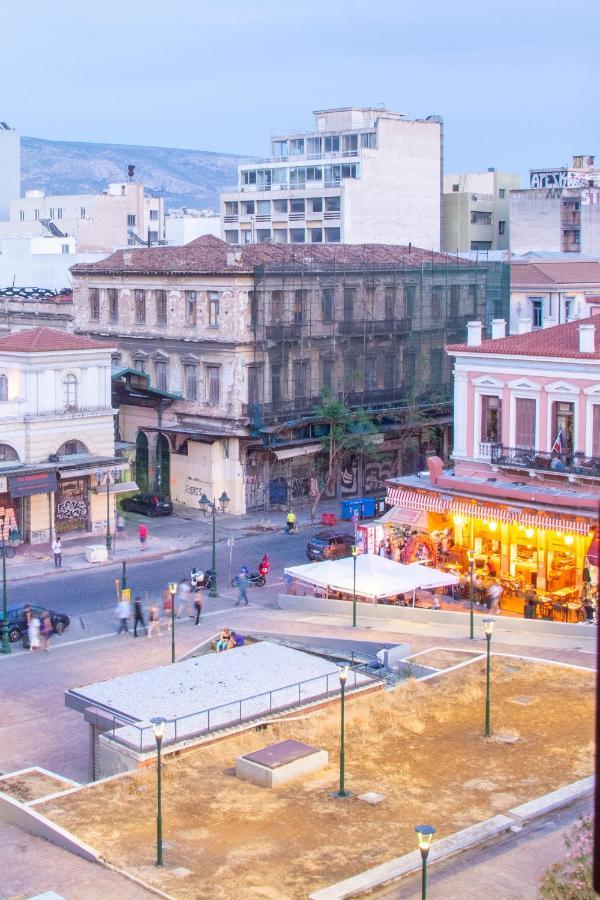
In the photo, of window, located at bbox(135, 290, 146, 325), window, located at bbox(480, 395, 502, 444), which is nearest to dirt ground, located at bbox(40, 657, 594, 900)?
window, located at bbox(480, 395, 502, 444)

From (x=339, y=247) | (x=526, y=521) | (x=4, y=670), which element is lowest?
(x=4, y=670)

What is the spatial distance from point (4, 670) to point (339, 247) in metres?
36.9

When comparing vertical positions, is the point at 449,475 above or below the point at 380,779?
above

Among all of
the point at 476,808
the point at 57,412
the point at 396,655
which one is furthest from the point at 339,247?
the point at 476,808

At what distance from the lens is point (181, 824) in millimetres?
25531

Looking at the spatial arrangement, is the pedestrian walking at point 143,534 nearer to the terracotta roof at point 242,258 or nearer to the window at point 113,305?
the terracotta roof at point 242,258

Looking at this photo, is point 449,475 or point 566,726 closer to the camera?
point 566,726

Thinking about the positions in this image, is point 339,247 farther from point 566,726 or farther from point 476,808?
point 476,808

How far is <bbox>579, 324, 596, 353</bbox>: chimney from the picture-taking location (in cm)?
4181

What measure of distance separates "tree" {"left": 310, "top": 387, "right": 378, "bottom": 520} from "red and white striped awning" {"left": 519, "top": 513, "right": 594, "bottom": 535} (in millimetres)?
18387

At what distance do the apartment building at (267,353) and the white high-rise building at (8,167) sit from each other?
64677mm

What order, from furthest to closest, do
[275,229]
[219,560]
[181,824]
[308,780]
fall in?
[275,229]
[219,560]
[308,780]
[181,824]

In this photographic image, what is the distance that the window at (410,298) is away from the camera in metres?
66.4

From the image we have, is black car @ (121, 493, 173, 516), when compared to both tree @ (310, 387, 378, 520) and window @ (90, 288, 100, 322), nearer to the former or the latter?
tree @ (310, 387, 378, 520)
